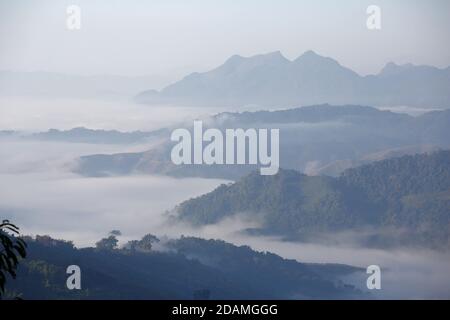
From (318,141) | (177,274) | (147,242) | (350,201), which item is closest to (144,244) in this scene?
(147,242)

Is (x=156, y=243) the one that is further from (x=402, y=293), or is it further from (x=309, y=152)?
(x=402, y=293)

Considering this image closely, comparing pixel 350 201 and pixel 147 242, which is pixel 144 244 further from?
pixel 350 201

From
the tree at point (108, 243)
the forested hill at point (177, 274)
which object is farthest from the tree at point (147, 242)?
the tree at point (108, 243)

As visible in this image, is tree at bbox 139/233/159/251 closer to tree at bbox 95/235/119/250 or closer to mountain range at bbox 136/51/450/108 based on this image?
tree at bbox 95/235/119/250

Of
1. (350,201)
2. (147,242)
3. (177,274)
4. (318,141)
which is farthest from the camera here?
(350,201)

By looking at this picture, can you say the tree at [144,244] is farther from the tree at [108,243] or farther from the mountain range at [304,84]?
the mountain range at [304,84]

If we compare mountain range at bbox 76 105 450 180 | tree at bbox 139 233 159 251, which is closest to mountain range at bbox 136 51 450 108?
mountain range at bbox 76 105 450 180
